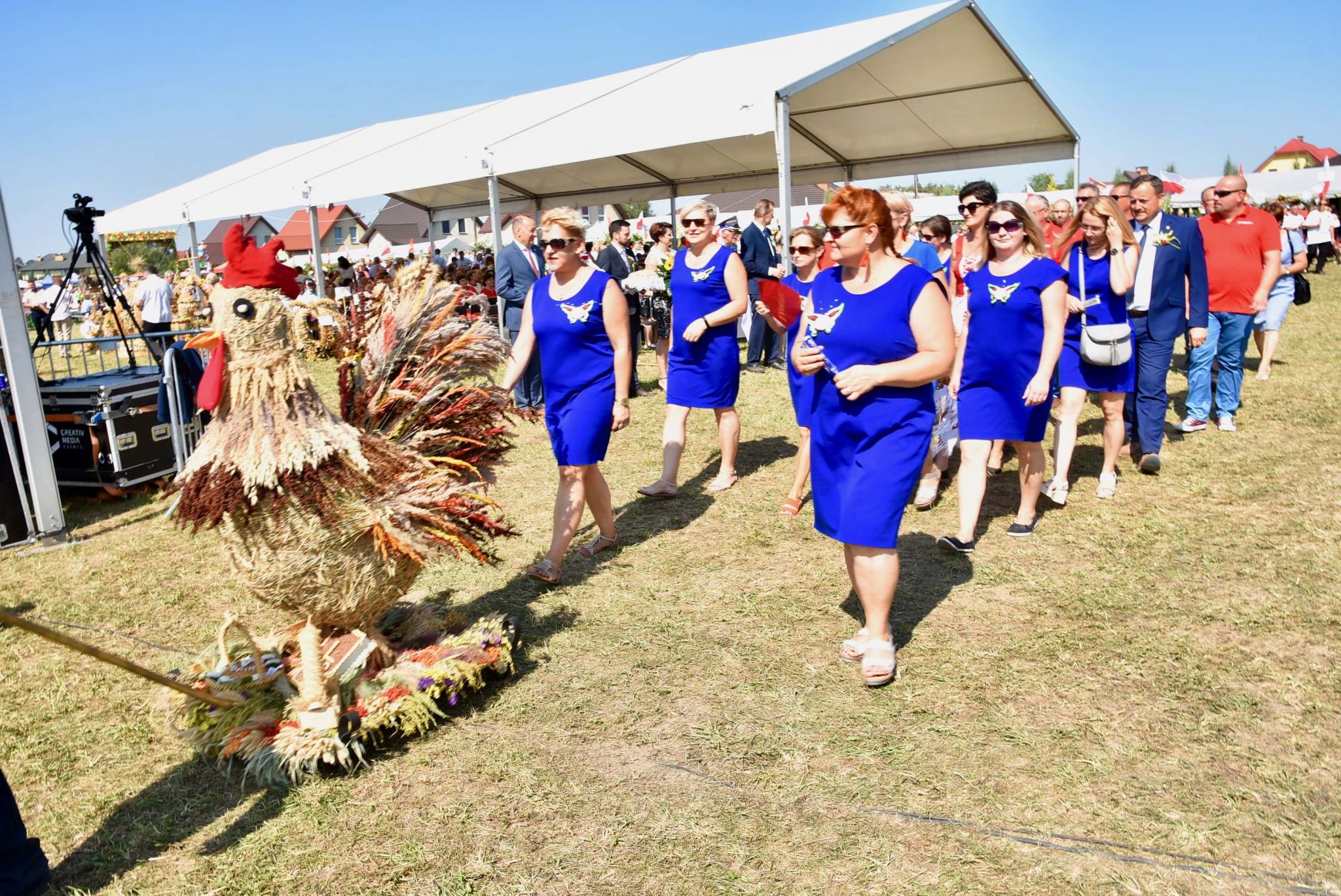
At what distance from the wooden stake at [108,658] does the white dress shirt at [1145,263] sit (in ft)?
19.9

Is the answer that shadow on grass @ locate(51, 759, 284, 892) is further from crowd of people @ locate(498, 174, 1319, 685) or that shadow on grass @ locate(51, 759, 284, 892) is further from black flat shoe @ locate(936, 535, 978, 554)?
black flat shoe @ locate(936, 535, 978, 554)

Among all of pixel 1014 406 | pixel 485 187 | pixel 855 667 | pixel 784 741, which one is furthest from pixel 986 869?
pixel 485 187

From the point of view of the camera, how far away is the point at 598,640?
4.41m

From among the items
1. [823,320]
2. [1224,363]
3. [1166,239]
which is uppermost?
[1166,239]

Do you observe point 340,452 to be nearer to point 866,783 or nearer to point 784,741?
point 784,741

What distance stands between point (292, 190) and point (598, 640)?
1382cm

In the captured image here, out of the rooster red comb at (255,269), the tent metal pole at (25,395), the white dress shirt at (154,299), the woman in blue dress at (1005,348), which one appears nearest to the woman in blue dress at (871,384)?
the woman in blue dress at (1005,348)

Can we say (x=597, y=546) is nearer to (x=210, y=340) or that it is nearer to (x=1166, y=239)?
(x=210, y=340)

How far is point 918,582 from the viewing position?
16.3 ft

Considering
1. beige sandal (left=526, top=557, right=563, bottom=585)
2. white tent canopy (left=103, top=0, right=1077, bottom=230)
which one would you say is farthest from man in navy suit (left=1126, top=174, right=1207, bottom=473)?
beige sandal (left=526, top=557, right=563, bottom=585)

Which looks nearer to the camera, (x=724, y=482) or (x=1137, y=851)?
(x=1137, y=851)

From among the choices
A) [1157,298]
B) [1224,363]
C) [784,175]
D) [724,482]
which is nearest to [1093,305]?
[1157,298]

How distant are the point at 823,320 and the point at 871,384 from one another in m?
0.38

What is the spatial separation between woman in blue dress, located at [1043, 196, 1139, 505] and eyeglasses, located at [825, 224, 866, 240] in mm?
2985
